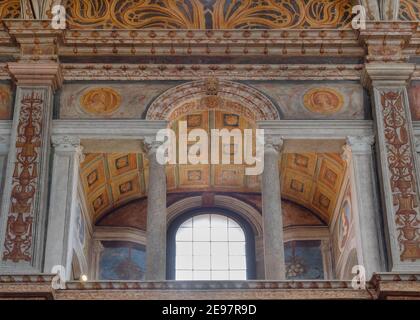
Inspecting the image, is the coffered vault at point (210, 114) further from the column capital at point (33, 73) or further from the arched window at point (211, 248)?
the arched window at point (211, 248)

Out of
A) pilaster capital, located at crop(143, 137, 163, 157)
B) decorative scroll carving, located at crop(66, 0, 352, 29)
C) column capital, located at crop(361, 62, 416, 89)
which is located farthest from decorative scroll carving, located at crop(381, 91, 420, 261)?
pilaster capital, located at crop(143, 137, 163, 157)

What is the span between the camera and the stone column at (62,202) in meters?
18.5

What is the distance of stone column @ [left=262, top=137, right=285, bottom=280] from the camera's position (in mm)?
18469

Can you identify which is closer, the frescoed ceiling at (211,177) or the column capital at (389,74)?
the column capital at (389,74)

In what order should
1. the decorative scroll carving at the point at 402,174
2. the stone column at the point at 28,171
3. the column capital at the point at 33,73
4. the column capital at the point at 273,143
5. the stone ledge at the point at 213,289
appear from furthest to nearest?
the column capital at the point at 33,73 < the column capital at the point at 273,143 < the decorative scroll carving at the point at 402,174 < the stone column at the point at 28,171 < the stone ledge at the point at 213,289

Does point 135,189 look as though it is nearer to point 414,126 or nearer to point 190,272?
point 190,272

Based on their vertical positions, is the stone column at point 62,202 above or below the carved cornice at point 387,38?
below

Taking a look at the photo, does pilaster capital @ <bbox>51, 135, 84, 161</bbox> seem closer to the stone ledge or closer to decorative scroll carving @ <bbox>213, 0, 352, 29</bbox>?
the stone ledge

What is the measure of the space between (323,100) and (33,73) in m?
5.54

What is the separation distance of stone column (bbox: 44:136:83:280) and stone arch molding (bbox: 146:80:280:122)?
1657 mm

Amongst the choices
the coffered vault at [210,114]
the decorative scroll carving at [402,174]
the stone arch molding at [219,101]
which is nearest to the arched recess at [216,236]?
the coffered vault at [210,114]

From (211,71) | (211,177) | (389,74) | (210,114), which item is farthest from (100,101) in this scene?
(389,74)

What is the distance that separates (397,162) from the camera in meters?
19.3

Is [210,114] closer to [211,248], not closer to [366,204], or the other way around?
[211,248]
